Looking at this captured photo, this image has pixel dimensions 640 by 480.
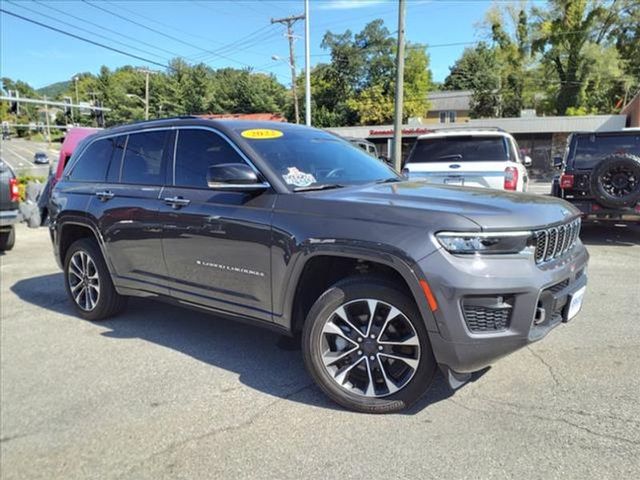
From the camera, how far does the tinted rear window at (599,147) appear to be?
8.50 meters

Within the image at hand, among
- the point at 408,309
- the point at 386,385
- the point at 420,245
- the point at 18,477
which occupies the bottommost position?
the point at 18,477

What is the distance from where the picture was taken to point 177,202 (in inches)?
159

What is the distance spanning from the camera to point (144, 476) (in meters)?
2.68

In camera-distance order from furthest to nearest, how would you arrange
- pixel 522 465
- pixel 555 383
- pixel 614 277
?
pixel 614 277 < pixel 555 383 < pixel 522 465

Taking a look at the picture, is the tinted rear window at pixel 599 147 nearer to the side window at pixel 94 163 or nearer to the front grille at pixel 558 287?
the front grille at pixel 558 287

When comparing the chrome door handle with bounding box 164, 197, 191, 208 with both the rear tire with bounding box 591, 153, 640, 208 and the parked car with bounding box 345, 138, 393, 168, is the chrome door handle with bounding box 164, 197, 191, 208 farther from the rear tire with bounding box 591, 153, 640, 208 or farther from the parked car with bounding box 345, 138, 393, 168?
the rear tire with bounding box 591, 153, 640, 208

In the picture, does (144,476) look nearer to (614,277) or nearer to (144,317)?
(144,317)

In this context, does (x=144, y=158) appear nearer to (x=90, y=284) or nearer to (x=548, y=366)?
(x=90, y=284)

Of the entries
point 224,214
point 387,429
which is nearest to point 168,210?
point 224,214

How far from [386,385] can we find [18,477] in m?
2.09

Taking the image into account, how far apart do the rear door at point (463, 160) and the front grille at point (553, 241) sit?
4757mm

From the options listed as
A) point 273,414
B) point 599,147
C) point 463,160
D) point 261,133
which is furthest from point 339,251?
point 599,147

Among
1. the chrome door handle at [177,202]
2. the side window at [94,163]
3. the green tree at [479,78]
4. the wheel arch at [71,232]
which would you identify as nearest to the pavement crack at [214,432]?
the chrome door handle at [177,202]

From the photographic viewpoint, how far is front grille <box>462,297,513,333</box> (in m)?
2.78
